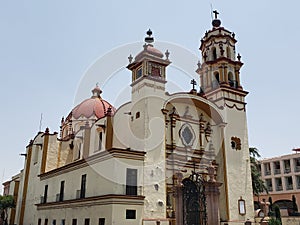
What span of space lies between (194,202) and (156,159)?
11.8ft

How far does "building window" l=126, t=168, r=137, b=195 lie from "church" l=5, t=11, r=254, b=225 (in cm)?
6

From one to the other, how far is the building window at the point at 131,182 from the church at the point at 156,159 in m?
0.06

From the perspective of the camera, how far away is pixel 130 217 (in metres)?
18.3

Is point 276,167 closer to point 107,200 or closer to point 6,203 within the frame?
point 107,200

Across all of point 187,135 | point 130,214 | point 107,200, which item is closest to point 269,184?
point 187,135

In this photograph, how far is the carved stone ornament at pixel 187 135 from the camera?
2405 cm

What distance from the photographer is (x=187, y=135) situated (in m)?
24.5

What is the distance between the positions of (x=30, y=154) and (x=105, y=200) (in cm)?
1630

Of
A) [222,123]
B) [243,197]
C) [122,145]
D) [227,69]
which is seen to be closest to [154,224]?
[122,145]

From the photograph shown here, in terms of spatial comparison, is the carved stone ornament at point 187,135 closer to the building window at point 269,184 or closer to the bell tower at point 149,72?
the bell tower at point 149,72

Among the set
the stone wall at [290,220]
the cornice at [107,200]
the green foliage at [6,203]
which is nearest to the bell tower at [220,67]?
the stone wall at [290,220]

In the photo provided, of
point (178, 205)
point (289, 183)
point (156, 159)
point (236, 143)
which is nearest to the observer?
point (178, 205)

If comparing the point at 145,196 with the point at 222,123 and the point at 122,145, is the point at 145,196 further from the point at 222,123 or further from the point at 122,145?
the point at 222,123

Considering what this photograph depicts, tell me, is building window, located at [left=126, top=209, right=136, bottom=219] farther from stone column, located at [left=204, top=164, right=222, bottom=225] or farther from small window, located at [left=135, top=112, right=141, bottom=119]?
small window, located at [left=135, top=112, right=141, bottom=119]
